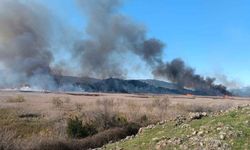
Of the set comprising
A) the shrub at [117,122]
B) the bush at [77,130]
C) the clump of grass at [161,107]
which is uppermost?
the clump of grass at [161,107]

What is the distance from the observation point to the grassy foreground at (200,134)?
13.0 metres

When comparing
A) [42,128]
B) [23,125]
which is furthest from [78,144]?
[23,125]

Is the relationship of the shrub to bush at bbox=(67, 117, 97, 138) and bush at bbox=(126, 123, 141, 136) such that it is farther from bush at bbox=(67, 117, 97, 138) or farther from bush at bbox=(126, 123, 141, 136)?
bush at bbox=(67, 117, 97, 138)

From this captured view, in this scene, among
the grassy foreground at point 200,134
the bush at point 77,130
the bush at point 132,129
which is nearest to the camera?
the grassy foreground at point 200,134

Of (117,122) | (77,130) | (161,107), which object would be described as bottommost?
(77,130)

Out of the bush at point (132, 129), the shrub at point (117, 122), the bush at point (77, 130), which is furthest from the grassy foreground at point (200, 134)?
the shrub at point (117, 122)

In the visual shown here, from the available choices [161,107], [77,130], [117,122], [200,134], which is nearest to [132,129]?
[117,122]

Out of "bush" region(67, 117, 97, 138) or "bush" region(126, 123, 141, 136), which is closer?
"bush" region(67, 117, 97, 138)

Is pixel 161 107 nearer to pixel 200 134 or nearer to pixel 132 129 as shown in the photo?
pixel 132 129

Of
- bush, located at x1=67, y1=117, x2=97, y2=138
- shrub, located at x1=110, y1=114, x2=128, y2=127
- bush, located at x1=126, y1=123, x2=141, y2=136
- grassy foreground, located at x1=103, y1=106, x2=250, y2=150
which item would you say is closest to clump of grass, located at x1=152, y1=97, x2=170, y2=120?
shrub, located at x1=110, y1=114, x2=128, y2=127

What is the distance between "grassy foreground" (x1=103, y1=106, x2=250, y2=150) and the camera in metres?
13.0

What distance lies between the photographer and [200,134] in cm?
1419

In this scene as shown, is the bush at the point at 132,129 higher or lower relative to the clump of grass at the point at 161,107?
lower

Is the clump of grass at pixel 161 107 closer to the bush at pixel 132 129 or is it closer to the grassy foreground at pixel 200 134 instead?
the bush at pixel 132 129
